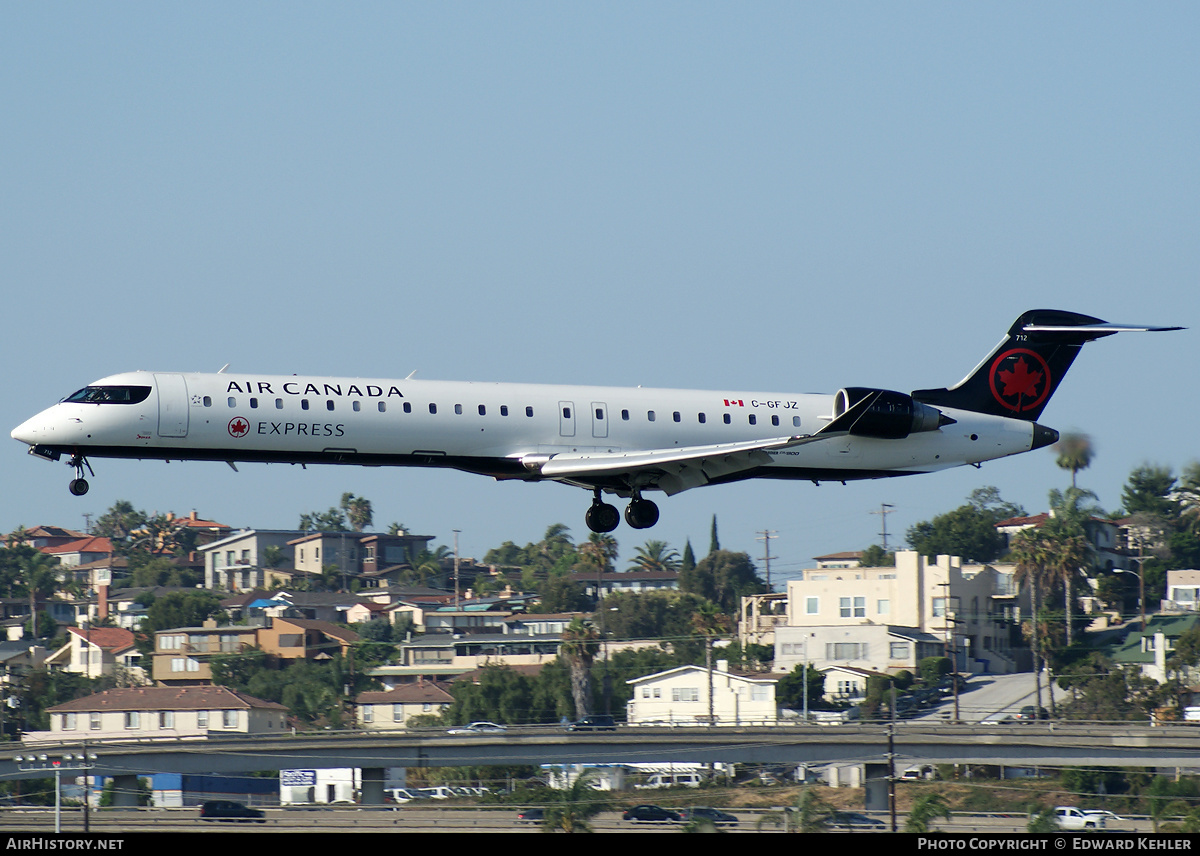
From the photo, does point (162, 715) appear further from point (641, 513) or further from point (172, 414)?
point (172, 414)

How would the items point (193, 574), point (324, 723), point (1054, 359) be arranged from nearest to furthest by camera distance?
point (1054, 359)
point (324, 723)
point (193, 574)

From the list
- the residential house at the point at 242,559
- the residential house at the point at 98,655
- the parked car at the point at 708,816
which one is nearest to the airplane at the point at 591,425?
the parked car at the point at 708,816

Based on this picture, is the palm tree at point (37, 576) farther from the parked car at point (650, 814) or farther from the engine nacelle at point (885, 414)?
the engine nacelle at point (885, 414)

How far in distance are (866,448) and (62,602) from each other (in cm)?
12490

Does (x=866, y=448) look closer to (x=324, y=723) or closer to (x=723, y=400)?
(x=723, y=400)

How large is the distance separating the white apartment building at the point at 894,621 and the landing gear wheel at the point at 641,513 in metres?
55.5

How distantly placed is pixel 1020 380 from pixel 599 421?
38.0 ft

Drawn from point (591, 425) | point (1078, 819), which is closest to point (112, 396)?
point (591, 425)

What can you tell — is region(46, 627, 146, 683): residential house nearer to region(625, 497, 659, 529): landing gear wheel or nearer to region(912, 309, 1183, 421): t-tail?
region(625, 497, 659, 529): landing gear wheel

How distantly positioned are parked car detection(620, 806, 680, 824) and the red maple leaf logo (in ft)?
83.6

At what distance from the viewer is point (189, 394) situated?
30.1 meters

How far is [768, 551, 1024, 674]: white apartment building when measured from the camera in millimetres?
88188

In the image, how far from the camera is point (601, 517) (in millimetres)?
34875
